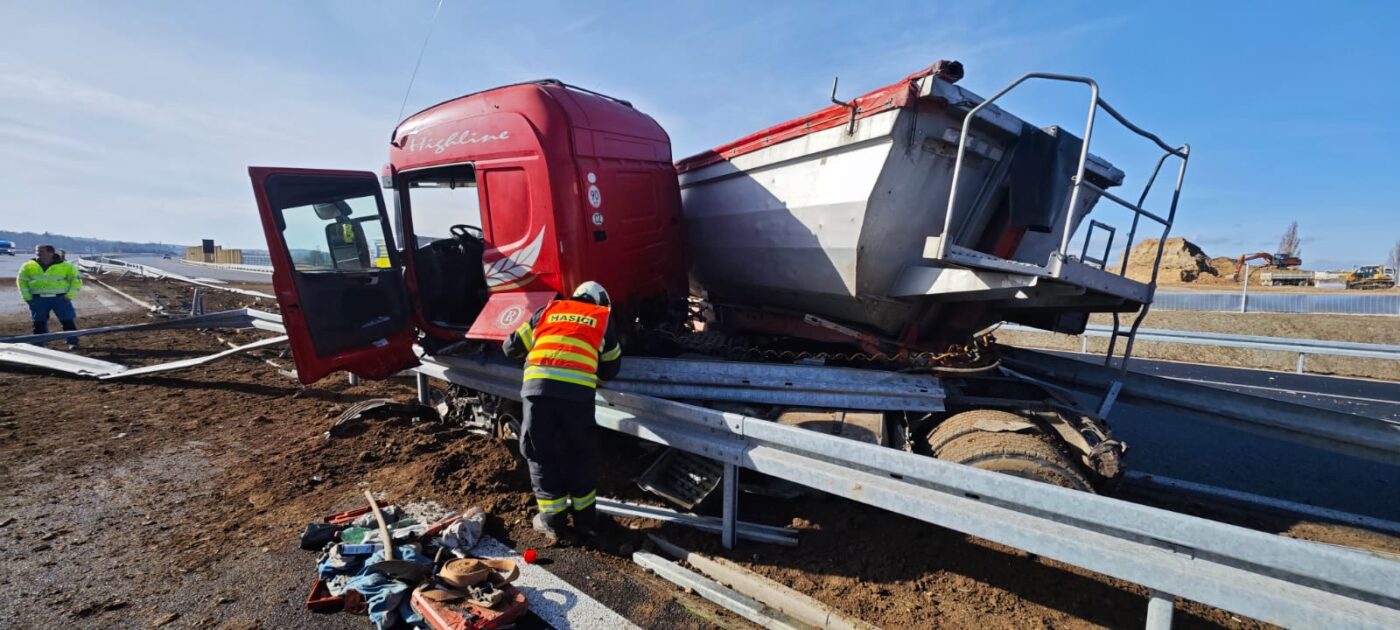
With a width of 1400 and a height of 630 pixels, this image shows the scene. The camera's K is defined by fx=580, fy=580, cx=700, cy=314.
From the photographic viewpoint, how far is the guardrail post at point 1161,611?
195 centimetres

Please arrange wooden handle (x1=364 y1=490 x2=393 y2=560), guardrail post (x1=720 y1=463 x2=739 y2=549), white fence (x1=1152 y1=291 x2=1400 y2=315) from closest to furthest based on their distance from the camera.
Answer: wooden handle (x1=364 y1=490 x2=393 y2=560)
guardrail post (x1=720 y1=463 x2=739 y2=549)
white fence (x1=1152 y1=291 x2=1400 y2=315)

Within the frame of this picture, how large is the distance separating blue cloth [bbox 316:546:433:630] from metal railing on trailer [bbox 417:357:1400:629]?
1.50 metres

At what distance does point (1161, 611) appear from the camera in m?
1.96

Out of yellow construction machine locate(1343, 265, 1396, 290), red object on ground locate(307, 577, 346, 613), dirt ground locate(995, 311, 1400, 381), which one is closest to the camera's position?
red object on ground locate(307, 577, 346, 613)

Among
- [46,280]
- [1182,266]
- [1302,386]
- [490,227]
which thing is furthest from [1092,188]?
[1182,266]

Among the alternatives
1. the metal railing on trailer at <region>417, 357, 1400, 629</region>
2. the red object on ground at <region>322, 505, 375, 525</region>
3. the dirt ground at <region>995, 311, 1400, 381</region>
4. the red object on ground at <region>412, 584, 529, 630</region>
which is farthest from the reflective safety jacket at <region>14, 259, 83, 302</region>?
the dirt ground at <region>995, 311, 1400, 381</region>

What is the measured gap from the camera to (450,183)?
507 centimetres

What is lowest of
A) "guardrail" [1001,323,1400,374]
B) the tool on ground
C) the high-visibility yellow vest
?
the tool on ground

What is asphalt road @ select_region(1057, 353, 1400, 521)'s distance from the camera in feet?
12.8

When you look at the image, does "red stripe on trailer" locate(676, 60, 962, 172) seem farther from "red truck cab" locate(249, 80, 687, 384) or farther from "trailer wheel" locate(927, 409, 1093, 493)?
"trailer wheel" locate(927, 409, 1093, 493)

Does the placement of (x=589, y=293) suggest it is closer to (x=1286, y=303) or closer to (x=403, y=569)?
(x=403, y=569)

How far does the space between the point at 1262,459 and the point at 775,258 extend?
4215mm

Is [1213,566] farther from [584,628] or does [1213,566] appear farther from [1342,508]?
[1342,508]

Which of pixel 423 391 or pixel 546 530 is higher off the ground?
pixel 423 391
